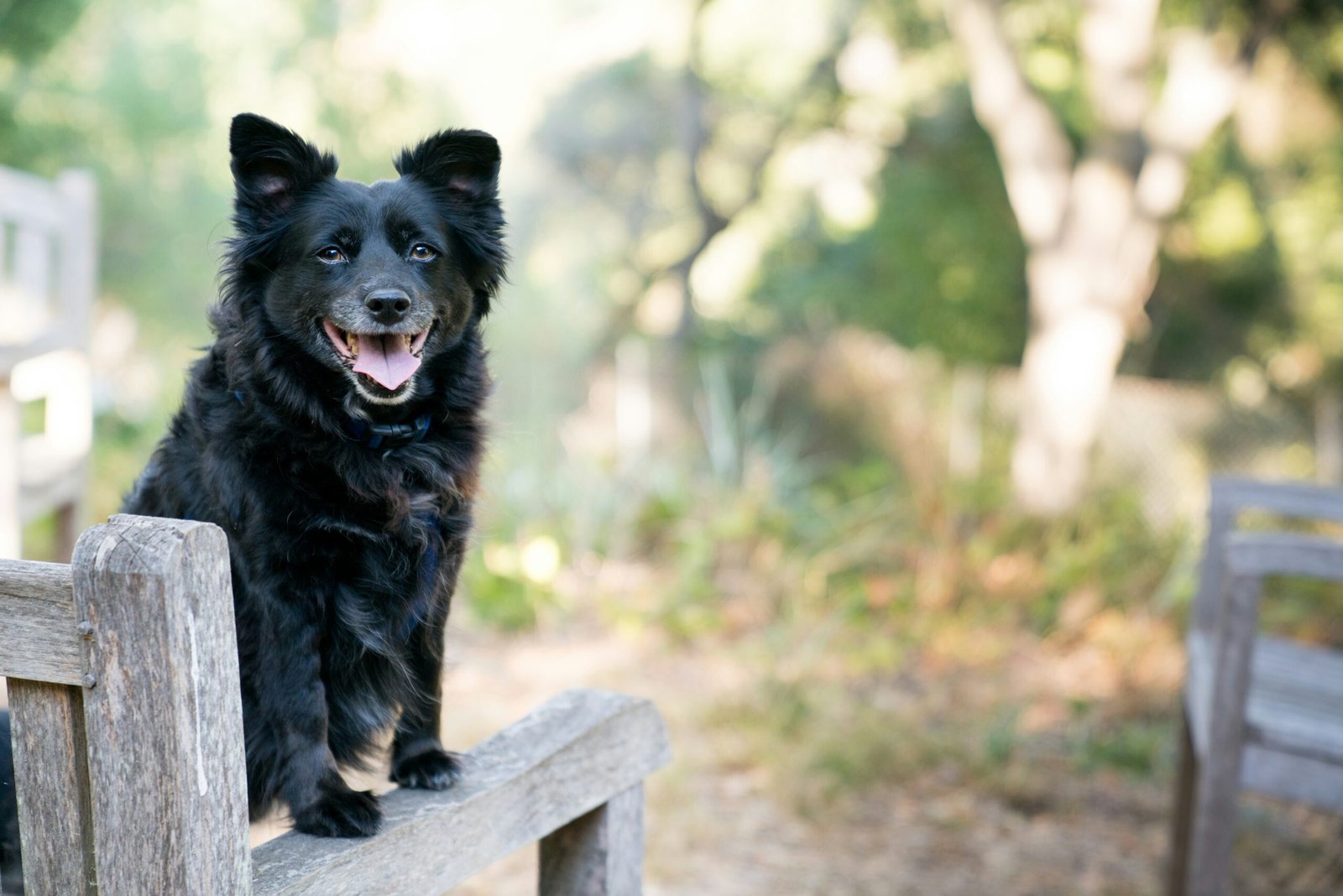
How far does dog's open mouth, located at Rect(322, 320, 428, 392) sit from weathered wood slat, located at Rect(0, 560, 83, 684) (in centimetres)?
63

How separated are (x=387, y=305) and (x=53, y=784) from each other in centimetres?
77

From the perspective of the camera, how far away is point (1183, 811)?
3.21 meters

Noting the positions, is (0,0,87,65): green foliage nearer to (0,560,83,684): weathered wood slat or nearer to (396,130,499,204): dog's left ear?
(396,130,499,204): dog's left ear

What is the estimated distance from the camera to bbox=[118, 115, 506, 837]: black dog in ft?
4.77

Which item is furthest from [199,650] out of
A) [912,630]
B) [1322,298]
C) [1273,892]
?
[1322,298]

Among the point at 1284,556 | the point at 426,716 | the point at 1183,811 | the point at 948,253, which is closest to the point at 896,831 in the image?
the point at 1183,811

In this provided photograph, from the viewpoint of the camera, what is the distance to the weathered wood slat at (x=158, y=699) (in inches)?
36.3

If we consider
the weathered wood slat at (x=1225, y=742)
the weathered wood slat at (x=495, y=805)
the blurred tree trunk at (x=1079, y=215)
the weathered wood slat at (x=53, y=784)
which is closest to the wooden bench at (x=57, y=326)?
the weathered wood slat at (x=495, y=805)

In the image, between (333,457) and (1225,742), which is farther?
(1225,742)

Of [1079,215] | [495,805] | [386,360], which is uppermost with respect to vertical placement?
[1079,215]

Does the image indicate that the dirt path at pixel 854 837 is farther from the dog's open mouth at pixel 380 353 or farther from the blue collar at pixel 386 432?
the dog's open mouth at pixel 380 353

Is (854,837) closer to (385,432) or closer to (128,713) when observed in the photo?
(385,432)

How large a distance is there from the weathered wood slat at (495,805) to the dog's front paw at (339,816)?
2cm

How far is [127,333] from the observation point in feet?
53.3
